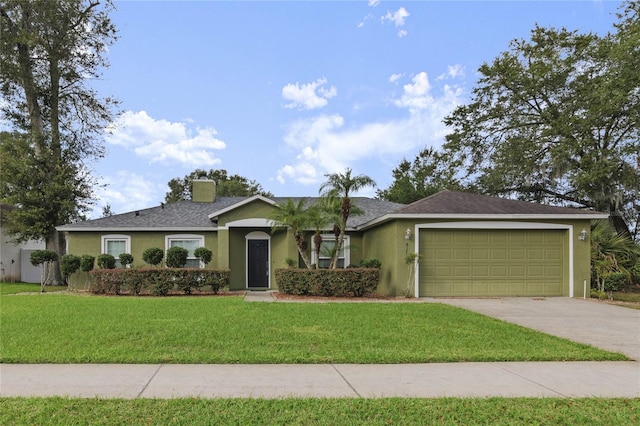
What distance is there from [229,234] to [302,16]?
8457 mm

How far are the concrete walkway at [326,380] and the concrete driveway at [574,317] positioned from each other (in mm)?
1463

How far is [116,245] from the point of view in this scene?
18891 millimetres

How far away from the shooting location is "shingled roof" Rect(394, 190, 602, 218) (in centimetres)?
1558

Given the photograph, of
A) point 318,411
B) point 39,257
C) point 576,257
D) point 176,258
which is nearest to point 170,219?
point 176,258

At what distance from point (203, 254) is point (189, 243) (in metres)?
1.81

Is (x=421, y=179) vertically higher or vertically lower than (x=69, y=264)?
higher

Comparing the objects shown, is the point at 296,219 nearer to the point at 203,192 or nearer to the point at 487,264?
the point at 487,264

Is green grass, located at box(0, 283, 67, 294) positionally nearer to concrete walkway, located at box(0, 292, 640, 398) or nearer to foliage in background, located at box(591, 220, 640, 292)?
concrete walkway, located at box(0, 292, 640, 398)

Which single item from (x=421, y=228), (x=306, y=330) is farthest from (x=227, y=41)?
(x=306, y=330)

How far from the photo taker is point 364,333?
8375mm

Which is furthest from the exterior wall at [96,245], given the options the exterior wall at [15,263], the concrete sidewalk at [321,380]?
the concrete sidewalk at [321,380]

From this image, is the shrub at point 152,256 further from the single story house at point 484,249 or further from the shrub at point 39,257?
the single story house at point 484,249

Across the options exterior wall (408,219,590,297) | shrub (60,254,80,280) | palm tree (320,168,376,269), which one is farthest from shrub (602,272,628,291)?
shrub (60,254,80,280)

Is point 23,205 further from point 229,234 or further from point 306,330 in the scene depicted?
point 306,330
